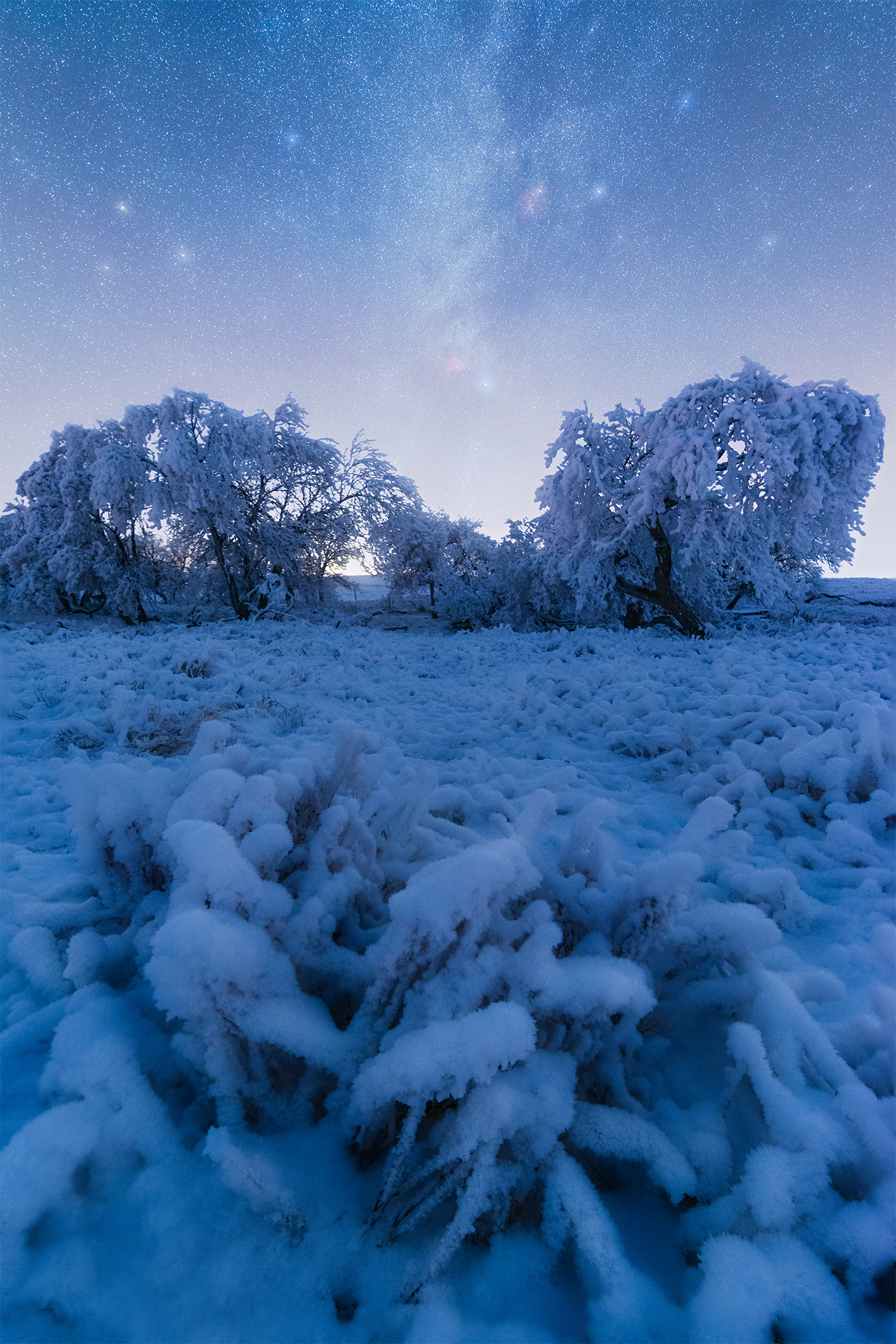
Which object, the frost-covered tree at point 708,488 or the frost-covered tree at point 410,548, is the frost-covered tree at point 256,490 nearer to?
the frost-covered tree at point 410,548

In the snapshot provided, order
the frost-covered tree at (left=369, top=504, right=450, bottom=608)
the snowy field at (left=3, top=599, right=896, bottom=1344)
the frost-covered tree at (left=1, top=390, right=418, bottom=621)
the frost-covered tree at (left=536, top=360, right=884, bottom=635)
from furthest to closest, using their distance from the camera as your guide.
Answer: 1. the frost-covered tree at (left=369, top=504, right=450, bottom=608)
2. the frost-covered tree at (left=1, top=390, right=418, bottom=621)
3. the frost-covered tree at (left=536, top=360, right=884, bottom=635)
4. the snowy field at (left=3, top=599, right=896, bottom=1344)

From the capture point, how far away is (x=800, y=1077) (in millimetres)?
998

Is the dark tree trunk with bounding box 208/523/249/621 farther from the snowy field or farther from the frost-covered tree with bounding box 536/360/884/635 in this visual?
the snowy field

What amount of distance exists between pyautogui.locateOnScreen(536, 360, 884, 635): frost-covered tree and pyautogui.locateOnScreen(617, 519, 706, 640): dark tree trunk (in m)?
0.03

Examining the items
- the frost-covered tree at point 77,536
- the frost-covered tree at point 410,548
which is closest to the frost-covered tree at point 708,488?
the frost-covered tree at point 410,548

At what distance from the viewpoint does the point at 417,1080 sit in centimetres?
85

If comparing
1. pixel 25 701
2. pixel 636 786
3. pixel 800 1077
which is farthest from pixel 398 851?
pixel 25 701

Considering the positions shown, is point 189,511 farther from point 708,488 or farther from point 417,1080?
point 417,1080

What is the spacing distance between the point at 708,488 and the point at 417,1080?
1051 centimetres

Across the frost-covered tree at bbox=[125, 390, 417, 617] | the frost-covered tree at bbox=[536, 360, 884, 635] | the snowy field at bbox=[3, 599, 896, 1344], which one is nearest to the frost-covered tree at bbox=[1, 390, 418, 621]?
the frost-covered tree at bbox=[125, 390, 417, 617]

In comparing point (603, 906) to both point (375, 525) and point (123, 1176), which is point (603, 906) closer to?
point (123, 1176)

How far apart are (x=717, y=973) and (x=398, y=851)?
35.5 inches

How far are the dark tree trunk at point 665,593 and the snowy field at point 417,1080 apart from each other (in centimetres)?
946

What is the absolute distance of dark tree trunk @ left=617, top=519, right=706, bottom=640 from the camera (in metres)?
10.5
